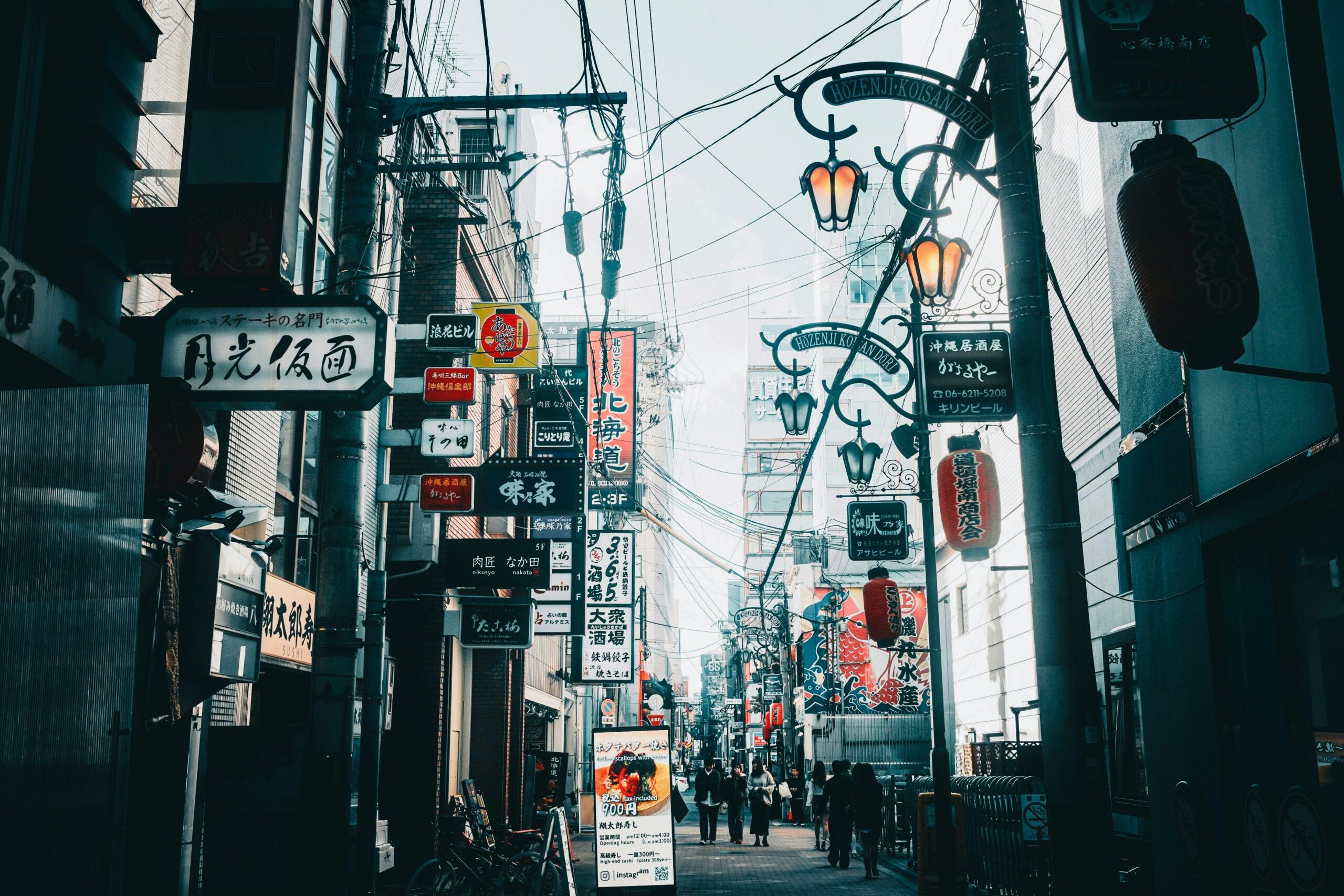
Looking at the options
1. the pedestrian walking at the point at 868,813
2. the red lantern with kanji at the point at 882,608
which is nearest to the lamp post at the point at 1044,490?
Answer: the pedestrian walking at the point at 868,813

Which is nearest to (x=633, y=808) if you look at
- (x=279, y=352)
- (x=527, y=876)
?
(x=527, y=876)

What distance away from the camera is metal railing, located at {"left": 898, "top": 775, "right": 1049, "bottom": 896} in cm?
1341

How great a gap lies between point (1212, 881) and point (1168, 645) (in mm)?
2137

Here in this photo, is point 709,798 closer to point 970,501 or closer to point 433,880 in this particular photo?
point 433,880

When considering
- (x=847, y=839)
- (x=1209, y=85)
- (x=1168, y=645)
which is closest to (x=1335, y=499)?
(x=1209, y=85)

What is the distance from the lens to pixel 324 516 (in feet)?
28.5

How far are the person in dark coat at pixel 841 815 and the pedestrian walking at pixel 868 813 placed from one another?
25 centimetres

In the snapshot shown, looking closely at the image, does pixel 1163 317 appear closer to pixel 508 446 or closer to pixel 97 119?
pixel 97 119

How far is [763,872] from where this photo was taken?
2044 cm

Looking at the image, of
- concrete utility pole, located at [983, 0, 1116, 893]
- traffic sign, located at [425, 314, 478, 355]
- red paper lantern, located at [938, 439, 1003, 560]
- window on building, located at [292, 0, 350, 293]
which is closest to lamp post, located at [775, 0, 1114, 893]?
concrete utility pole, located at [983, 0, 1116, 893]

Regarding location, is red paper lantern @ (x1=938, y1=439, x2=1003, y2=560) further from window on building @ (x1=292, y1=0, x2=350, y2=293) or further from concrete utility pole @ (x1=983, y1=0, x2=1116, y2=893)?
window on building @ (x1=292, y1=0, x2=350, y2=293)

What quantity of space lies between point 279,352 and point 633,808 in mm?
9058

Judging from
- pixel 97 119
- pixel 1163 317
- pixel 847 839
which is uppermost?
pixel 97 119

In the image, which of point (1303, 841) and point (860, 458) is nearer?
point (1303, 841)
